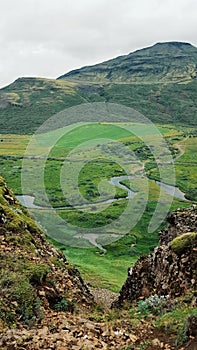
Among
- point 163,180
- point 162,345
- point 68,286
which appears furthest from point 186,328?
point 163,180

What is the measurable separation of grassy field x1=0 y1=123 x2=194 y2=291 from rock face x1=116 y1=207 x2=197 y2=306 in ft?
79.6

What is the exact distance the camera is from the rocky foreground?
37.7 ft

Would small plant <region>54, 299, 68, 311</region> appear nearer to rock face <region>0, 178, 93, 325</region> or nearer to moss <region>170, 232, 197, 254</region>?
rock face <region>0, 178, 93, 325</region>

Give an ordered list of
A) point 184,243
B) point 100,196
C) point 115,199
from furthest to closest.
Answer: point 100,196 → point 115,199 → point 184,243

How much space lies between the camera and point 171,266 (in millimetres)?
19766

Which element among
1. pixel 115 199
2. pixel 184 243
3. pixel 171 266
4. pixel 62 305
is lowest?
pixel 115 199

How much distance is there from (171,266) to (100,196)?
102119 mm

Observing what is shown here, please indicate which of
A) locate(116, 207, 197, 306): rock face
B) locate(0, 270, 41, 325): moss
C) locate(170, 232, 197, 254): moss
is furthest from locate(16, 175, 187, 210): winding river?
locate(0, 270, 41, 325): moss

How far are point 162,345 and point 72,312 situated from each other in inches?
243

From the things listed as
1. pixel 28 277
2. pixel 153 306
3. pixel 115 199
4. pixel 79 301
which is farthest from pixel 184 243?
pixel 115 199

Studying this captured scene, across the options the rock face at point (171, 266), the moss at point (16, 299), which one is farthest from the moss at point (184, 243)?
the moss at point (16, 299)

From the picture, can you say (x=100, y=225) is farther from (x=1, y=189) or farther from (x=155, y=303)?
(x=155, y=303)

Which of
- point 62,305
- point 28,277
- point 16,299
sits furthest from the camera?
point 62,305

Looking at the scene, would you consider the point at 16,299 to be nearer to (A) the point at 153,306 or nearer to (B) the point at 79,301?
(B) the point at 79,301
